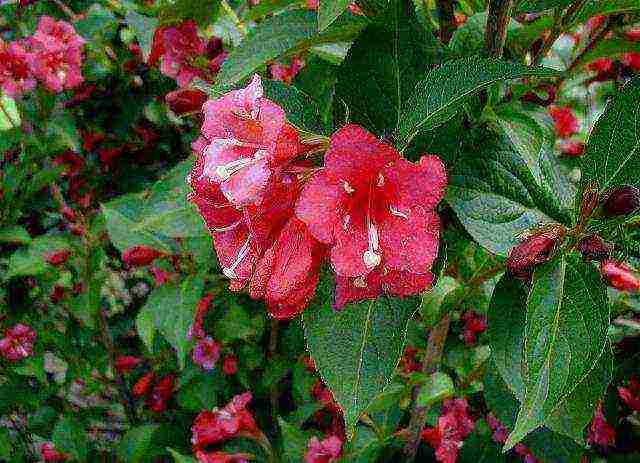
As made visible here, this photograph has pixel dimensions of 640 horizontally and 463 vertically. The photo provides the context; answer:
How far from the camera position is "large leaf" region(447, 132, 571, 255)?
608 mm

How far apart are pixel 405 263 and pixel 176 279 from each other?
33.5 inches

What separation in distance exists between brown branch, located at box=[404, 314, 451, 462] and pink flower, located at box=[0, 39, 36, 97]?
1.22 m

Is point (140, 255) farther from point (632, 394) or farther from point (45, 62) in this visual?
point (632, 394)

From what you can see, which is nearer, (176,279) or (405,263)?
(405,263)

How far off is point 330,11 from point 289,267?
7.4 inches

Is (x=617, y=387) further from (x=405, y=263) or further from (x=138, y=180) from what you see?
(x=138, y=180)

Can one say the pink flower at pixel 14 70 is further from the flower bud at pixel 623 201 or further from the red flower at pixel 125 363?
the flower bud at pixel 623 201

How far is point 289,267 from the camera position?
0.50 metres

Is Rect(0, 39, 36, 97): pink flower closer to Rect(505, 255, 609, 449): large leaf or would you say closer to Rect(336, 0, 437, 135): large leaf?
Rect(336, 0, 437, 135): large leaf

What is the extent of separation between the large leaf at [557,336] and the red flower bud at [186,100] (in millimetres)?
519

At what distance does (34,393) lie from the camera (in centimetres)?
184

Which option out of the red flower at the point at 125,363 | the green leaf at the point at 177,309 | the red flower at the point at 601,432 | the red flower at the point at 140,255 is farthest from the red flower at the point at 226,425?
the red flower at the point at 601,432

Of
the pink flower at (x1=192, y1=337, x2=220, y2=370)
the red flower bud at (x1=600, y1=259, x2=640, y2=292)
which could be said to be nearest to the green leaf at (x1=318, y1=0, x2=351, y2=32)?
the red flower bud at (x1=600, y1=259, x2=640, y2=292)

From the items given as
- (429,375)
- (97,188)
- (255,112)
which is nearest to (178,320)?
(429,375)
